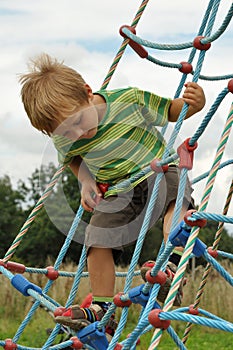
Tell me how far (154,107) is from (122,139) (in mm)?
139

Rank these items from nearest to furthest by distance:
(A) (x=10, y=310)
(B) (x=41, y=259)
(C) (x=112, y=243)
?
(C) (x=112, y=243), (A) (x=10, y=310), (B) (x=41, y=259)

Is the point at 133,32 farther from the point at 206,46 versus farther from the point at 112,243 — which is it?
the point at 112,243

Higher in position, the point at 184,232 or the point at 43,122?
the point at 43,122

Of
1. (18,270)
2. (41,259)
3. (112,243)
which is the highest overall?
(112,243)

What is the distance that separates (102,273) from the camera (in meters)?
2.14

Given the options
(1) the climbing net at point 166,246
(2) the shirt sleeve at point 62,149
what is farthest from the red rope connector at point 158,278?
(2) the shirt sleeve at point 62,149

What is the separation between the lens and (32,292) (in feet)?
7.06

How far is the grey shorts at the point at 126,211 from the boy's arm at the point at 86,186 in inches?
1.2

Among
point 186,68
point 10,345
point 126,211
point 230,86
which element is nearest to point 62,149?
point 126,211

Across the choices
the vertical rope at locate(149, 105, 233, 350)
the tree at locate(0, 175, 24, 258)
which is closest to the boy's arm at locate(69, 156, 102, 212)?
the vertical rope at locate(149, 105, 233, 350)

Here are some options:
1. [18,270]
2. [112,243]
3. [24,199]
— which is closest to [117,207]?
[112,243]

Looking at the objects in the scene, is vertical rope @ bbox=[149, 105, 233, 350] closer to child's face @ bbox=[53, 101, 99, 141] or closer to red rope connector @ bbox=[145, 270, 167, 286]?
red rope connector @ bbox=[145, 270, 167, 286]

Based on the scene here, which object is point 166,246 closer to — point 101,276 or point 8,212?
point 101,276

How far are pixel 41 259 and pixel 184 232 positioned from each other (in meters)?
17.2
